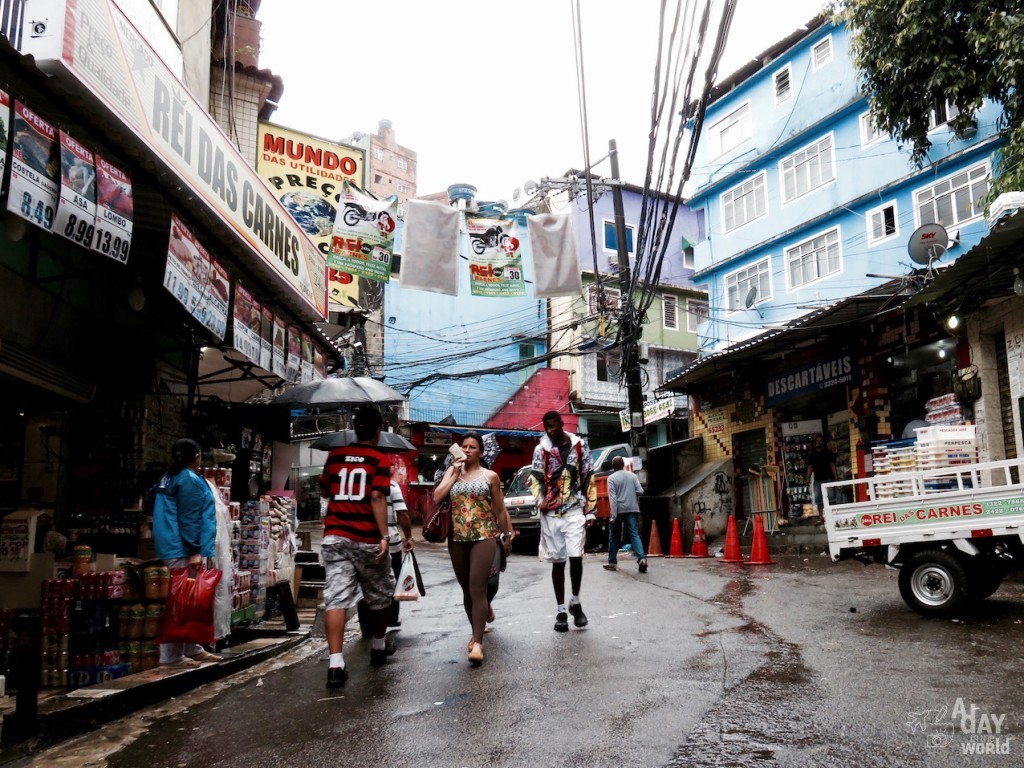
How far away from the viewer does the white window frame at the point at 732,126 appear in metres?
25.4

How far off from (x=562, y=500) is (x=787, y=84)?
21179 millimetres

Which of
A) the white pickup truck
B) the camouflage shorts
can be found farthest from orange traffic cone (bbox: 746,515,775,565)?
the camouflage shorts

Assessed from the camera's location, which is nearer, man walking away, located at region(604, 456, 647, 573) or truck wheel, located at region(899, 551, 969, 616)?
truck wheel, located at region(899, 551, 969, 616)

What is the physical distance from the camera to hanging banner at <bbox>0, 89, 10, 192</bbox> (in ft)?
15.9

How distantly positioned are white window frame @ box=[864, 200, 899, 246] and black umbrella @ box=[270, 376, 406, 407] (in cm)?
1577

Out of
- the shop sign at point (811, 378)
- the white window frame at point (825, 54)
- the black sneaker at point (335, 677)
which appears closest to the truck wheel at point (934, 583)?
the black sneaker at point (335, 677)

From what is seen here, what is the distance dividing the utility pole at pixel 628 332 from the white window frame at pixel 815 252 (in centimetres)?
662

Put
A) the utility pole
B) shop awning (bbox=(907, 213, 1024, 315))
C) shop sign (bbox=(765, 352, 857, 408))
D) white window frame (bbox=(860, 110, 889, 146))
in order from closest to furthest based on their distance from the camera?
shop awning (bbox=(907, 213, 1024, 315)) → shop sign (bbox=(765, 352, 857, 408)) → the utility pole → white window frame (bbox=(860, 110, 889, 146))

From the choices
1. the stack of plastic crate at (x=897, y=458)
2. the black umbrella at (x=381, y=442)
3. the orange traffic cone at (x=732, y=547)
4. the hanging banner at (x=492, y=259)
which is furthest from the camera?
the orange traffic cone at (x=732, y=547)

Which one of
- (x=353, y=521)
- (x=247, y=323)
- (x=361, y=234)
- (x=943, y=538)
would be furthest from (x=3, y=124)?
(x=943, y=538)

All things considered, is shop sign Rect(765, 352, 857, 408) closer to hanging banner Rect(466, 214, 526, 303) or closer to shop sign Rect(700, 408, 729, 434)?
shop sign Rect(700, 408, 729, 434)

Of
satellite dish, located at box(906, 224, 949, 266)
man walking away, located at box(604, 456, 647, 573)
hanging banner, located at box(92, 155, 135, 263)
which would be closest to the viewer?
hanging banner, located at box(92, 155, 135, 263)

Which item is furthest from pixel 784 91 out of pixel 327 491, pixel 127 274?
pixel 327 491

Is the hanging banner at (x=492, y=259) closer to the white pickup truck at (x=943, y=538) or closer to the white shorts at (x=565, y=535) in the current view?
the white shorts at (x=565, y=535)
